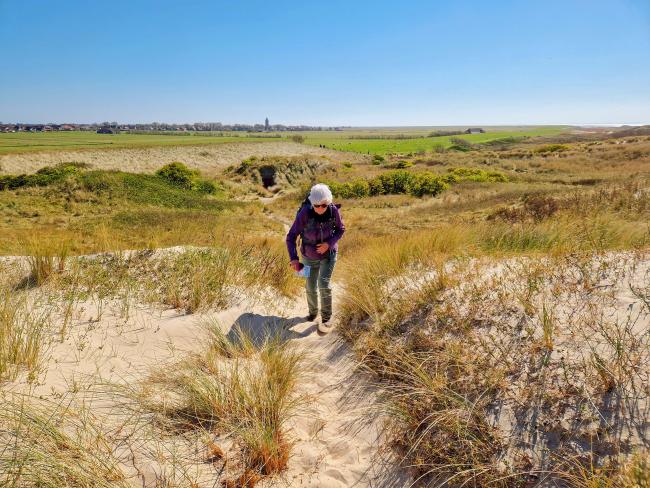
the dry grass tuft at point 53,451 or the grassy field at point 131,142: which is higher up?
the grassy field at point 131,142

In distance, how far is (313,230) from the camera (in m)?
4.25

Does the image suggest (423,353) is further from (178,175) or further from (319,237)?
(178,175)

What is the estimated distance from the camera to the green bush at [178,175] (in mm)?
25259

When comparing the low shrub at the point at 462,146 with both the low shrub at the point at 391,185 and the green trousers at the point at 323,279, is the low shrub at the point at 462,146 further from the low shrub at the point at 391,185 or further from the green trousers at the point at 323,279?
the green trousers at the point at 323,279

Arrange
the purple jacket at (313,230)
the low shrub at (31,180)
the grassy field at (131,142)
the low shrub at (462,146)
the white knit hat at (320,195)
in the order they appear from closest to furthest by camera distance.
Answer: the white knit hat at (320,195)
the purple jacket at (313,230)
the low shrub at (31,180)
the grassy field at (131,142)
the low shrub at (462,146)

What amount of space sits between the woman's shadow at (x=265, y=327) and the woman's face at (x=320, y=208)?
4.90 feet

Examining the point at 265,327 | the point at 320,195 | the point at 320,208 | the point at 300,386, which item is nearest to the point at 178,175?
the point at 265,327

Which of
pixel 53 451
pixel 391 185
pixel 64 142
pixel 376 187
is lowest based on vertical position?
pixel 53 451

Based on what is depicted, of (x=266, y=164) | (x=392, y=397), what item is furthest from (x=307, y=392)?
(x=266, y=164)

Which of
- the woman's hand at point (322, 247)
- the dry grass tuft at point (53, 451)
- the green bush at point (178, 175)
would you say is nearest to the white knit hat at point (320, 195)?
the woman's hand at point (322, 247)

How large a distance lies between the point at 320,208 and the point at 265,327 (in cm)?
172

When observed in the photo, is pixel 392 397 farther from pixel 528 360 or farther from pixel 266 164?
pixel 266 164

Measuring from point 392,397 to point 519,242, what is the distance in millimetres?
4276

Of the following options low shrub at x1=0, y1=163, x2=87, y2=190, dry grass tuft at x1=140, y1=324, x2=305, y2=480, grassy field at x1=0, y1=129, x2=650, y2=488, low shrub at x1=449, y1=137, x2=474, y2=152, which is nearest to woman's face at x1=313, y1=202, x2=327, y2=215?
grassy field at x1=0, y1=129, x2=650, y2=488
